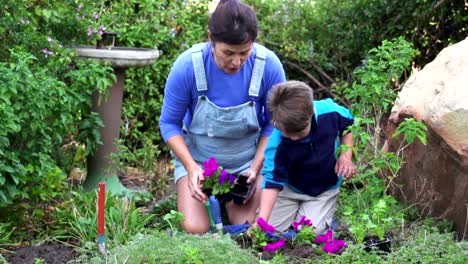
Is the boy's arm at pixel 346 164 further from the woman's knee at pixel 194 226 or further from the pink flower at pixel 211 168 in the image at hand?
the woman's knee at pixel 194 226

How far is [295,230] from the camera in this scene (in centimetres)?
486

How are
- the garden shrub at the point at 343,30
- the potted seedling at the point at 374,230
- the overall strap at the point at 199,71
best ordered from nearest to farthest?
the potted seedling at the point at 374,230 < the overall strap at the point at 199,71 < the garden shrub at the point at 343,30

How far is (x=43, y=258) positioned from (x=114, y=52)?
6.08 ft

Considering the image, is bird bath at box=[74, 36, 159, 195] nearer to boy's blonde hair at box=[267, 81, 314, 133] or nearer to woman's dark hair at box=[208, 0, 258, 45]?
woman's dark hair at box=[208, 0, 258, 45]

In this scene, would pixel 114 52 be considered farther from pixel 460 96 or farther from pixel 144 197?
pixel 460 96

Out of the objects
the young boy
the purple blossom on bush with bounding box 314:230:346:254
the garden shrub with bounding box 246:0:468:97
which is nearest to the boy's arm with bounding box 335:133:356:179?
the young boy

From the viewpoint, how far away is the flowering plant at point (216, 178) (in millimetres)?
5020

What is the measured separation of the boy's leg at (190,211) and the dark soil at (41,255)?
77 centimetres

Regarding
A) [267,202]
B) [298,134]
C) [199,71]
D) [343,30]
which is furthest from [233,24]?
[343,30]

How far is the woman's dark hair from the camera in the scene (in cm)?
473

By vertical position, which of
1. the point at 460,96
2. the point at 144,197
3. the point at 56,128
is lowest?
the point at 144,197

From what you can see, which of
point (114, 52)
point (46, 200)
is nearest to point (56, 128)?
point (46, 200)

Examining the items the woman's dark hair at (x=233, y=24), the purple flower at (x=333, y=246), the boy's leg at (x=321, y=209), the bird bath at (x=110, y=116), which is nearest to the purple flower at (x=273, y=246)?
the purple flower at (x=333, y=246)

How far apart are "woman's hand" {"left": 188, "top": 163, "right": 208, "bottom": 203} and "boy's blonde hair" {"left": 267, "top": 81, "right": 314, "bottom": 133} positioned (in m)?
0.59
